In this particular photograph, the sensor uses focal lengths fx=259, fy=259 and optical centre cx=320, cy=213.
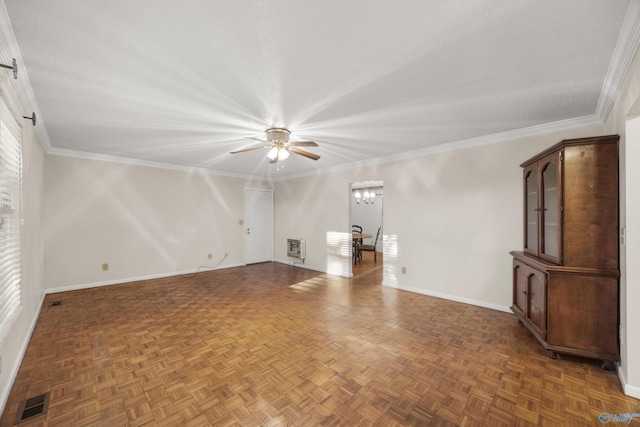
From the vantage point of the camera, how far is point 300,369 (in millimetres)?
2119

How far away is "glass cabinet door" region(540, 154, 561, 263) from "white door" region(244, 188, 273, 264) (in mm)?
5583

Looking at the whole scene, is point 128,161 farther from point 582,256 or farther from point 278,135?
point 582,256

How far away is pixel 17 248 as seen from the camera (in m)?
2.10

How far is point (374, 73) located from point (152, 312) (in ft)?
12.2

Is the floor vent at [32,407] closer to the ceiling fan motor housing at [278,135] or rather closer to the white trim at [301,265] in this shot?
the ceiling fan motor housing at [278,135]

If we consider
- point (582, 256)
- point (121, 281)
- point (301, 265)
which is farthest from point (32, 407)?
point (301, 265)

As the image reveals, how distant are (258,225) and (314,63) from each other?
17.4ft

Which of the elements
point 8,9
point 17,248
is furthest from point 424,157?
point 17,248

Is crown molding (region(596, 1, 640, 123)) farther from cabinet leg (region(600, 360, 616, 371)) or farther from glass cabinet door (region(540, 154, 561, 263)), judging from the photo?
cabinet leg (region(600, 360, 616, 371))

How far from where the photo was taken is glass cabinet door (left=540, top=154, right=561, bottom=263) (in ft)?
7.65

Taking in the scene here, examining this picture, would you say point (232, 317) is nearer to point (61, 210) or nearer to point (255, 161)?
point (255, 161)

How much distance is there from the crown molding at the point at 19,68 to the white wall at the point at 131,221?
57.3 inches

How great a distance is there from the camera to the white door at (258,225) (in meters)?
6.48

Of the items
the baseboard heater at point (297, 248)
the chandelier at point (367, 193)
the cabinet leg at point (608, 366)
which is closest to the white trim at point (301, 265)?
the baseboard heater at point (297, 248)
